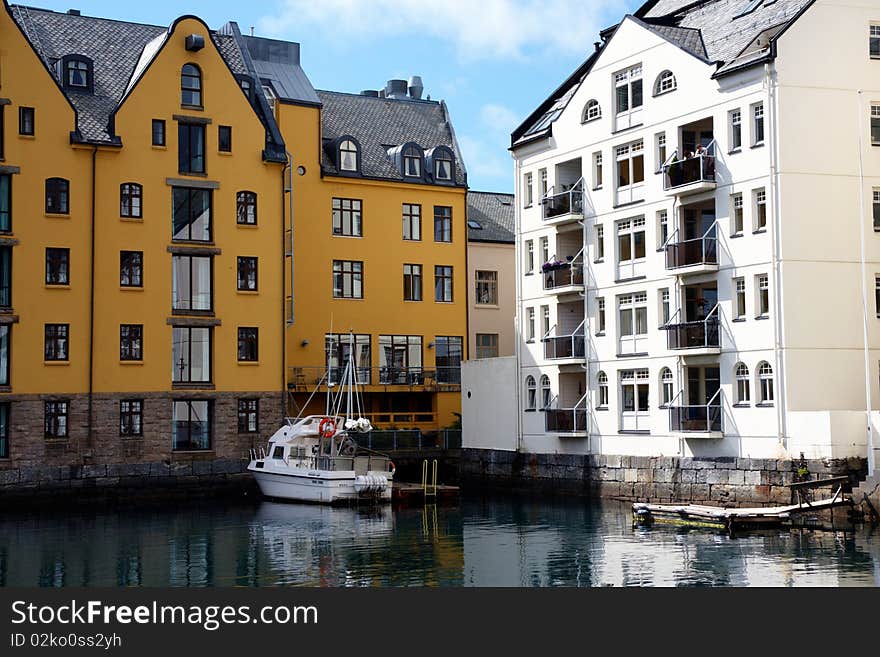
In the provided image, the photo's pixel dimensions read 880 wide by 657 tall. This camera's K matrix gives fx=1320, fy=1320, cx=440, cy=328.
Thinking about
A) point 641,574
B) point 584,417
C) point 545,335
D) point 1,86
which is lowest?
point 641,574

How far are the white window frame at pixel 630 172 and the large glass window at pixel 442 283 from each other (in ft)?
60.0

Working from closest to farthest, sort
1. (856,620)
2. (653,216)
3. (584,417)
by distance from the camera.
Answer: (856,620) → (653,216) → (584,417)

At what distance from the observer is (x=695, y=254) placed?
1900 inches

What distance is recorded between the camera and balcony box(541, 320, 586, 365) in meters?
55.4

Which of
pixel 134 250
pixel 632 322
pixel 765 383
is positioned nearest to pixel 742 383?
pixel 765 383

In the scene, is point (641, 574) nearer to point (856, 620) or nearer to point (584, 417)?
point (856, 620)

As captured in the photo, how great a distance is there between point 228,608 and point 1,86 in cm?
→ 4096

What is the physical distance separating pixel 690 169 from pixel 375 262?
23.6 metres

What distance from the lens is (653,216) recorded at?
51031 millimetres

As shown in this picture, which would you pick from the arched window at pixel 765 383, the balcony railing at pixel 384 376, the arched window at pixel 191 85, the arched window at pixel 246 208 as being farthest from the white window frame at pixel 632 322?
the arched window at pixel 191 85

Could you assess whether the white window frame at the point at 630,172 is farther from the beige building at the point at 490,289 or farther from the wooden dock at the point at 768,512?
the beige building at the point at 490,289

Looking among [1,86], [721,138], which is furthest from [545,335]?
[1,86]

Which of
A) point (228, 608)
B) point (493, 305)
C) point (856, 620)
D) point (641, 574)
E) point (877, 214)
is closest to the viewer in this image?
point (228, 608)

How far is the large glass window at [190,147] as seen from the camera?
58.7 meters
